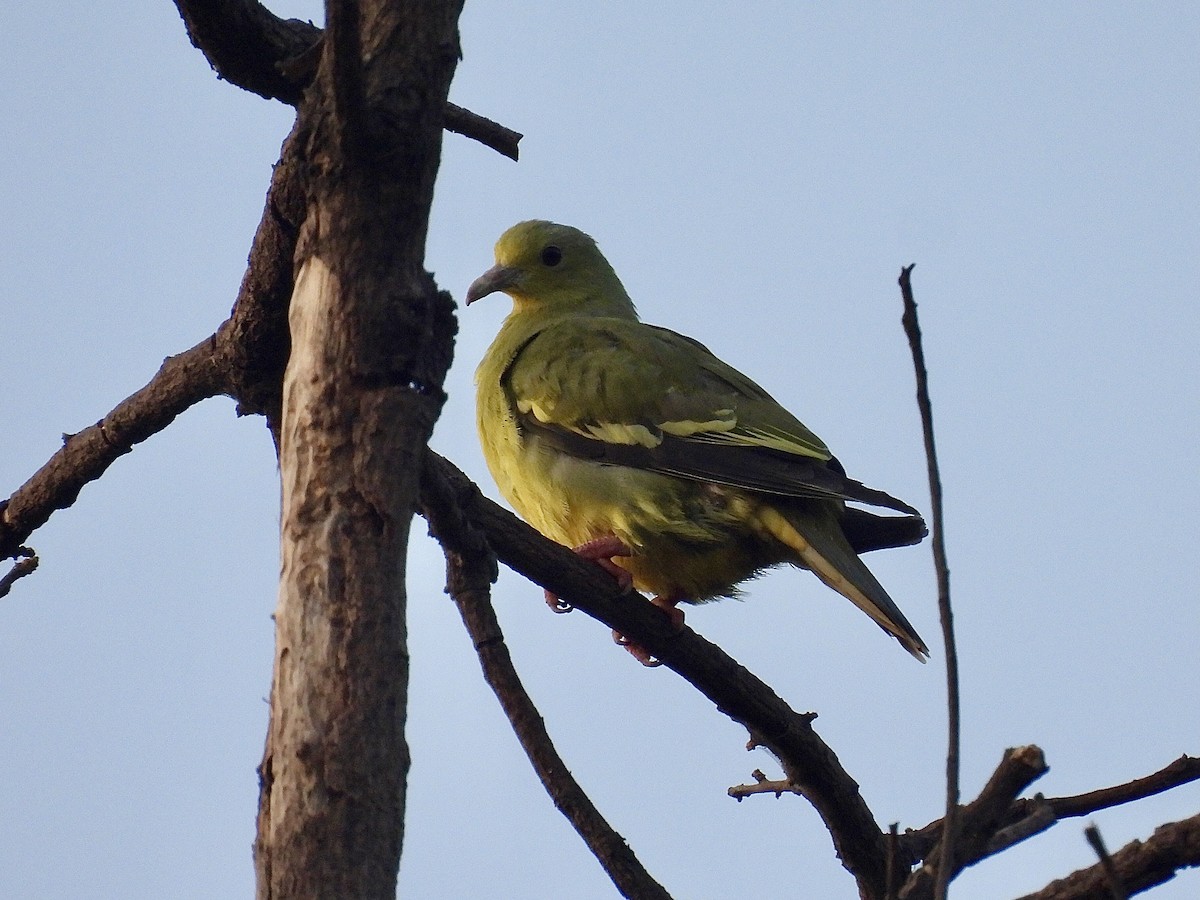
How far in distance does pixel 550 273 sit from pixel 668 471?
2073mm

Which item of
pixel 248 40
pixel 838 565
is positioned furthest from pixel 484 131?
pixel 838 565

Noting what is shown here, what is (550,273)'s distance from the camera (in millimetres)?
6645

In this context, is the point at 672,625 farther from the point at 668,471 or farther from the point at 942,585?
the point at 942,585

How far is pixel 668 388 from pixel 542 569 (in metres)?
1.46

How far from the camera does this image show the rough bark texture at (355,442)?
236 cm

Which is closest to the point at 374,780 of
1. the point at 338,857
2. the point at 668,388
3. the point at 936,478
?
the point at 338,857

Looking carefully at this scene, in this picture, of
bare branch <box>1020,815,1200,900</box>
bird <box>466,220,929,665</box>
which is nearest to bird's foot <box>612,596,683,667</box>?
bird <box>466,220,929,665</box>

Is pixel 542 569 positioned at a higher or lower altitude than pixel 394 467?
higher

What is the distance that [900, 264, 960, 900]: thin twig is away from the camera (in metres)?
1.94

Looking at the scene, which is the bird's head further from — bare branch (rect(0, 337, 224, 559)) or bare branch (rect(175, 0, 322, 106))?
bare branch (rect(175, 0, 322, 106))

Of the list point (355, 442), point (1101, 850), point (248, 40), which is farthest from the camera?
point (248, 40)

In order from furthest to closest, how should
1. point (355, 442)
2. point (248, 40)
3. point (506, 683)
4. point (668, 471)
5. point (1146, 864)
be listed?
1. point (668, 471)
2. point (506, 683)
3. point (248, 40)
4. point (1146, 864)
5. point (355, 442)

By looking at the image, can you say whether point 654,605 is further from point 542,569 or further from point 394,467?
point 394,467

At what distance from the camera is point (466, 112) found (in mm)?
3986
